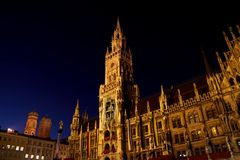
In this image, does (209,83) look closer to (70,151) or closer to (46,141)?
(70,151)

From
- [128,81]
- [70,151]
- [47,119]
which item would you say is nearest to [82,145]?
[70,151]

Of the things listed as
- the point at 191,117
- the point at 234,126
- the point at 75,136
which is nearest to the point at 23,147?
the point at 75,136

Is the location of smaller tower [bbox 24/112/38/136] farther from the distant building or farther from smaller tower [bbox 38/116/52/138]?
the distant building

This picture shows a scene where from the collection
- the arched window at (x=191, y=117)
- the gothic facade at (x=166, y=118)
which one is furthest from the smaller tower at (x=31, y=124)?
the arched window at (x=191, y=117)

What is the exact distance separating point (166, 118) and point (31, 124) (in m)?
131

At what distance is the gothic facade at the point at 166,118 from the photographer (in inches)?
1431

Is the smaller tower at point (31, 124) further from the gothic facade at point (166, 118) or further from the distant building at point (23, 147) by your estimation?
the gothic facade at point (166, 118)

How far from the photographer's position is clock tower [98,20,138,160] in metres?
53.0

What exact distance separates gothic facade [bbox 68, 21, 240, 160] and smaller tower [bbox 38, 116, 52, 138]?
308 ft

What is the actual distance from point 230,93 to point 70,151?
5146cm

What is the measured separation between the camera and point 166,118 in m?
45.2

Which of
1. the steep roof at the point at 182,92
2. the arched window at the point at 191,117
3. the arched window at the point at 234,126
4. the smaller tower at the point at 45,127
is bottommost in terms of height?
the arched window at the point at 234,126

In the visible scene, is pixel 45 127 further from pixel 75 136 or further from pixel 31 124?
pixel 75 136

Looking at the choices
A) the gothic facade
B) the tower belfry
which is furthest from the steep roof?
the tower belfry
